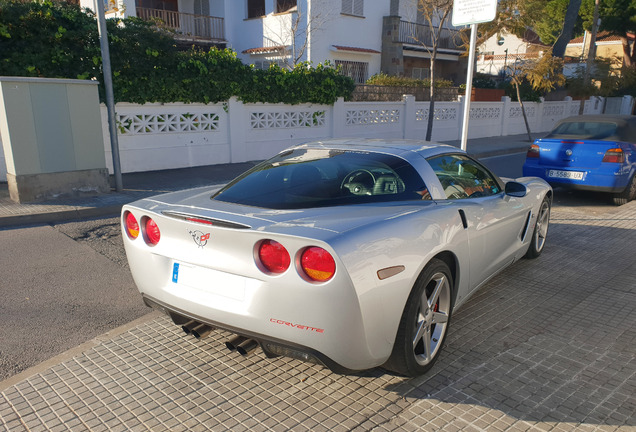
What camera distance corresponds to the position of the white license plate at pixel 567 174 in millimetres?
8547

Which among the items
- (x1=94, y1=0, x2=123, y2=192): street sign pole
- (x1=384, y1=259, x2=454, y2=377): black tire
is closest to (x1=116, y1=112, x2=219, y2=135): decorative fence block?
(x1=94, y1=0, x2=123, y2=192): street sign pole

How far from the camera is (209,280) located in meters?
2.99

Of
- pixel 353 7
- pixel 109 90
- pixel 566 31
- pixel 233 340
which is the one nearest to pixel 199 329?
pixel 233 340

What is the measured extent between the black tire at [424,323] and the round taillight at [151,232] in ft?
5.45

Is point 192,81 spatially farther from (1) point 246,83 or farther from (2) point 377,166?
(2) point 377,166

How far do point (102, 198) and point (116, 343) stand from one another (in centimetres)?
573

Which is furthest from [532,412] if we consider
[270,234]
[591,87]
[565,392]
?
[591,87]

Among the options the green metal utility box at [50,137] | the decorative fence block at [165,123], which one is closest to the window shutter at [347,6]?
the decorative fence block at [165,123]

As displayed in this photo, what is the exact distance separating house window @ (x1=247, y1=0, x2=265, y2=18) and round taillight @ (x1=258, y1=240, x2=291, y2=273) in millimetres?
23226

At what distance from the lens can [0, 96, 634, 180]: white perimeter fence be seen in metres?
11.3

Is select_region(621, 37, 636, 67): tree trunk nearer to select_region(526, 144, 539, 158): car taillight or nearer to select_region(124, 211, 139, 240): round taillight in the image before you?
select_region(526, 144, 539, 158): car taillight

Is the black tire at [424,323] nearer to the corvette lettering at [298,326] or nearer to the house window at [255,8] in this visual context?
the corvette lettering at [298,326]

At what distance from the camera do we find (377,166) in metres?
3.71

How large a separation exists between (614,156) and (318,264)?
7456 mm
